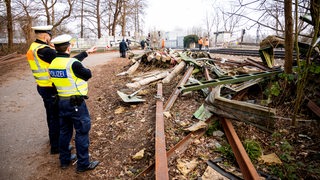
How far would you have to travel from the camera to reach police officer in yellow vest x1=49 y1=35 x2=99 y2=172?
2887 mm

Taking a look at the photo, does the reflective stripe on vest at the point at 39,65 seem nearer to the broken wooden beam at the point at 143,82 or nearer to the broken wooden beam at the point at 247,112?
the broken wooden beam at the point at 247,112

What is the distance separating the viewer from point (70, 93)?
2986mm

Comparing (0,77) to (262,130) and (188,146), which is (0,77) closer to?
(188,146)

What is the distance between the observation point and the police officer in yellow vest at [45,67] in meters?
3.37

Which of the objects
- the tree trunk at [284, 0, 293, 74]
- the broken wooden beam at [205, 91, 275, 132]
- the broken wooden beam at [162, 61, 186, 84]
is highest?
the tree trunk at [284, 0, 293, 74]

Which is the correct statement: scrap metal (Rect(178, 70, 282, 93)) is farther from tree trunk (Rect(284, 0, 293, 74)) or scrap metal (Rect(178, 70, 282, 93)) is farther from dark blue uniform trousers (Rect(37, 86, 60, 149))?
dark blue uniform trousers (Rect(37, 86, 60, 149))

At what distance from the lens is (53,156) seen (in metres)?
3.65

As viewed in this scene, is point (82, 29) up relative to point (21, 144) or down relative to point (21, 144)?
up

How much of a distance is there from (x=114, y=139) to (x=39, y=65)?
74.7 inches

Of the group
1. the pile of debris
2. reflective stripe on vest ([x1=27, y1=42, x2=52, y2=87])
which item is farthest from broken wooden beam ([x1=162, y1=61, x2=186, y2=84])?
reflective stripe on vest ([x1=27, y1=42, x2=52, y2=87])

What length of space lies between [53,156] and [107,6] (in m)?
33.1

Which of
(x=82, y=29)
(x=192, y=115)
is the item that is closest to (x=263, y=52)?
(x=192, y=115)

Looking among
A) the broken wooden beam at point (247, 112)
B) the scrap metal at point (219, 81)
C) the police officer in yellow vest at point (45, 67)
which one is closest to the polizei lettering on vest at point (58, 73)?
the police officer in yellow vest at point (45, 67)

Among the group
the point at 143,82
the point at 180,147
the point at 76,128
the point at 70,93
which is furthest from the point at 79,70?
the point at 143,82
